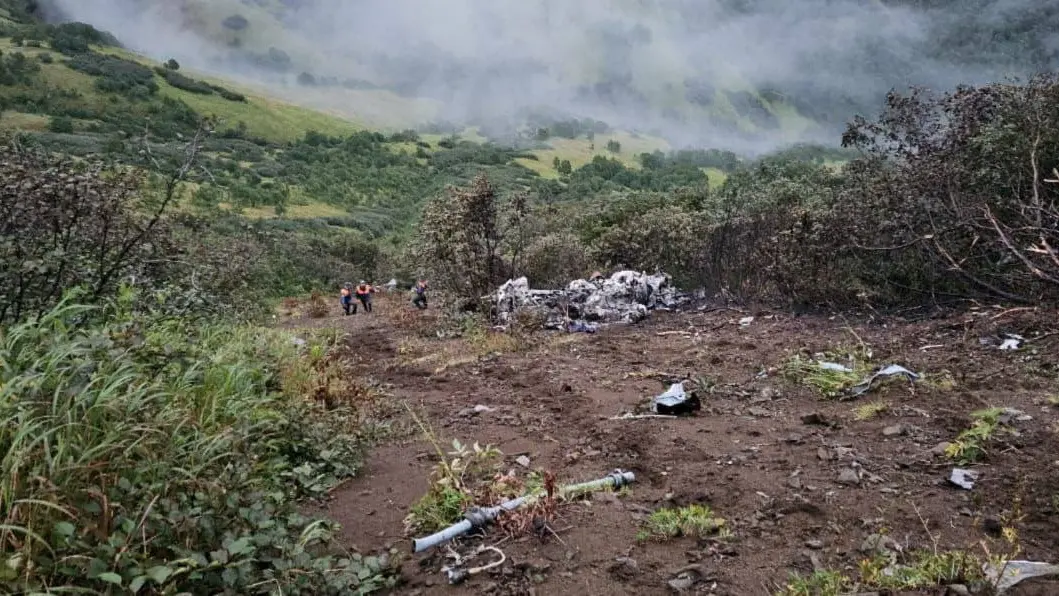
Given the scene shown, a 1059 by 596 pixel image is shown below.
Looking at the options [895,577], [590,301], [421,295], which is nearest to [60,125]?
[421,295]

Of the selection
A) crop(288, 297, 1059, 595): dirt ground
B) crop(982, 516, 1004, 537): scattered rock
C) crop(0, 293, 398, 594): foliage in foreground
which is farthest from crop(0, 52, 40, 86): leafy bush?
crop(982, 516, 1004, 537): scattered rock

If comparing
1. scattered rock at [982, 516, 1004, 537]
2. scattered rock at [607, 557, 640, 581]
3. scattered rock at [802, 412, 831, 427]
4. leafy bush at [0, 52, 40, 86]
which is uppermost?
leafy bush at [0, 52, 40, 86]

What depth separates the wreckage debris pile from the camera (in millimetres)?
10062

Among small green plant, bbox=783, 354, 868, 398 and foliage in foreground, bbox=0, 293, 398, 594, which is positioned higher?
small green plant, bbox=783, 354, 868, 398

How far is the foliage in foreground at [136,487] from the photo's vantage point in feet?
6.55

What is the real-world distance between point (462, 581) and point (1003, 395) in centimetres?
410

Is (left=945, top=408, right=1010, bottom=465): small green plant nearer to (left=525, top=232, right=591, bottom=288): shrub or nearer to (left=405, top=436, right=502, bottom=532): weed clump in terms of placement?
(left=405, top=436, right=502, bottom=532): weed clump

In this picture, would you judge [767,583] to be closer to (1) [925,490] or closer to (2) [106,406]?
(1) [925,490]

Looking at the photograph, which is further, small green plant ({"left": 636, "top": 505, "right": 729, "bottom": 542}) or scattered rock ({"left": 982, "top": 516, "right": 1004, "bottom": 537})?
small green plant ({"left": 636, "top": 505, "right": 729, "bottom": 542})

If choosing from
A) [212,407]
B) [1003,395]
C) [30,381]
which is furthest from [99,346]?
[1003,395]

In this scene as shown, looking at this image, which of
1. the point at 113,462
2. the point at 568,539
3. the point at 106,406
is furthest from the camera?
the point at 568,539

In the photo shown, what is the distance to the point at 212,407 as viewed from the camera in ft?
10.9

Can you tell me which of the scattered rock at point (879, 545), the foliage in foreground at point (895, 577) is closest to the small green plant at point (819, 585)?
the foliage in foreground at point (895, 577)

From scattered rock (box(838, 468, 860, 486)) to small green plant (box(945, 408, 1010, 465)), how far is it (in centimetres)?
56
